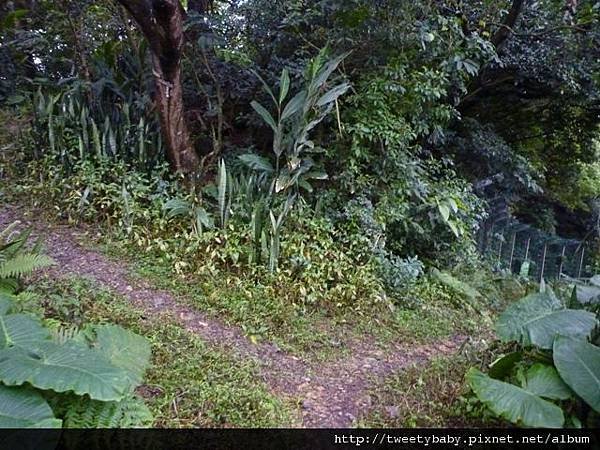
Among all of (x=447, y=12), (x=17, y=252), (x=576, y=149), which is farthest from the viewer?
(x=576, y=149)

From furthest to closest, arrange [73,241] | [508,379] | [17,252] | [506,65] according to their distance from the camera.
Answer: [506,65] < [73,241] < [17,252] < [508,379]

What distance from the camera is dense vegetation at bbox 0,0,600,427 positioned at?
198 cm

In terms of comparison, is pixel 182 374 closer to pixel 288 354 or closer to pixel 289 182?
pixel 288 354

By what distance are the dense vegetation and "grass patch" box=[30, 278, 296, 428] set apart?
1cm

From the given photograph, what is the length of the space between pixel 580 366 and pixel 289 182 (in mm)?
2360

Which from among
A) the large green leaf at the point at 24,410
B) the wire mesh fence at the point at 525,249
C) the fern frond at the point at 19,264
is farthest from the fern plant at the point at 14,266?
the wire mesh fence at the point at 525,249

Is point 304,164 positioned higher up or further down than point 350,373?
higher up

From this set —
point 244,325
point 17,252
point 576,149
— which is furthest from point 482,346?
point 576,149

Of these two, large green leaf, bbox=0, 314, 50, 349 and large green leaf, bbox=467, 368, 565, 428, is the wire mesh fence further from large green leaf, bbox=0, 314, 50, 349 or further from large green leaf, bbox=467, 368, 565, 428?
large green leaf, bbox=0, 314, 50, 349

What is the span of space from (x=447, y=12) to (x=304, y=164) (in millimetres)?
2238

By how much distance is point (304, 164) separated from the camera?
12.1ft

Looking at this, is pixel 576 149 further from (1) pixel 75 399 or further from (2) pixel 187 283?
(1) pixel 75 399

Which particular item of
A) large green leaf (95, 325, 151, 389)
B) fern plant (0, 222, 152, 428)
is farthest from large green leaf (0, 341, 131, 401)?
large green leaf (95, 325, 151, 389)

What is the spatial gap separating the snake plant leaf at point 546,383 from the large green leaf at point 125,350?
5.00ft
